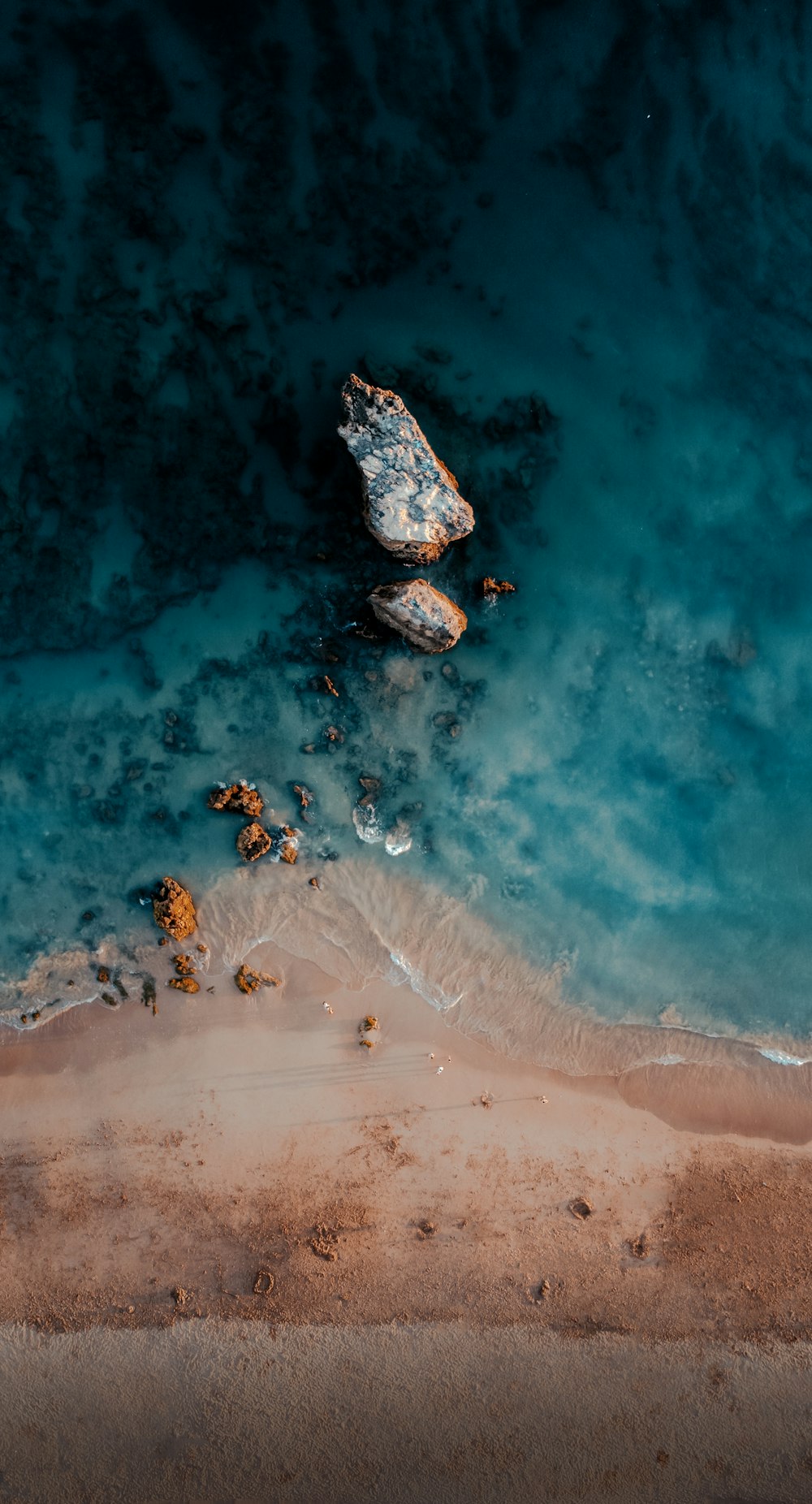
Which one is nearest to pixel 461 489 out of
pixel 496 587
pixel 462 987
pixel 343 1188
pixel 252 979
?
pixel 496 587

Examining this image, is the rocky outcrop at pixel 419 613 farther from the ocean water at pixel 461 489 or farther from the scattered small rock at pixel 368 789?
the scattered small rock at pixel 368 789

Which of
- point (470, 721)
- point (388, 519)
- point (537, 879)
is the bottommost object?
point (537, 879)

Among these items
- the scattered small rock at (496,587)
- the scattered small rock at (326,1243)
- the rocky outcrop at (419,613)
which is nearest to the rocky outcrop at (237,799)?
the rocky outcrop at (419,613)

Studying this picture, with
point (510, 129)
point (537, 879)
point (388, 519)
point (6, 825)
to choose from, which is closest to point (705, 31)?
point (510, 129)

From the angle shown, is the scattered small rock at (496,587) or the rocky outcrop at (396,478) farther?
the scattered small rock at (496,587)

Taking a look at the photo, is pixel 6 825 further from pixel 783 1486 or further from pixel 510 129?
pixel 783 1486
